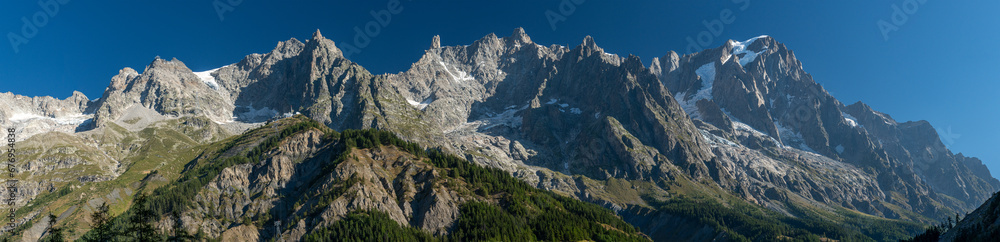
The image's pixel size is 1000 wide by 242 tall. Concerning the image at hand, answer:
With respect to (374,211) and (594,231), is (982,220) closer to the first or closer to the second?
(594,231)

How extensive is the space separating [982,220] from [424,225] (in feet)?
553

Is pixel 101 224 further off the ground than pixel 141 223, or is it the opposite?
pixel 101 224

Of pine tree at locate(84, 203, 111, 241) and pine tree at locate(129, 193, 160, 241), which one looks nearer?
pine tree at locate(129, 193, 160, 241)

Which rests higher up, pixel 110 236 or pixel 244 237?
pixel 244 237

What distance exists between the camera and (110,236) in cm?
7019

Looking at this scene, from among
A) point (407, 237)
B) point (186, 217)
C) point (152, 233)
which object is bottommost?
point (152, 233)

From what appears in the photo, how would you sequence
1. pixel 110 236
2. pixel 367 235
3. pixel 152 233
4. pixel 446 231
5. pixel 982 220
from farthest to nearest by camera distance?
1. pixel 446 231
2. pixel 367 235
3. pixel 982 220
4. pixel 110 236
5. pixel 152 233

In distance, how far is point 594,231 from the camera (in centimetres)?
19388

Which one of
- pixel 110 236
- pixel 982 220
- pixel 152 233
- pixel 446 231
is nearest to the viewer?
pixel 152 233

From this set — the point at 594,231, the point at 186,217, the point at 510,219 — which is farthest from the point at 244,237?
the point at 594,231

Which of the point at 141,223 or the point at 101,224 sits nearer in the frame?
the point at 141,223

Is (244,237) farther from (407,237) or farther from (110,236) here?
(110,236)

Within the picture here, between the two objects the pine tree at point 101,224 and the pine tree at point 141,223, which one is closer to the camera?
the pine tree at point 141,223

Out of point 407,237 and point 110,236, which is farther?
point 407,237
